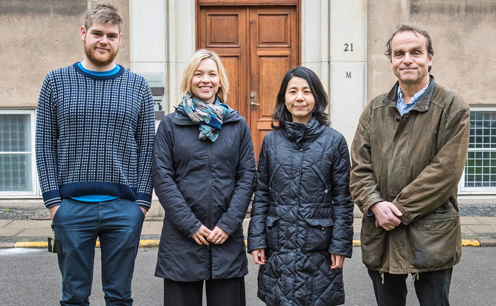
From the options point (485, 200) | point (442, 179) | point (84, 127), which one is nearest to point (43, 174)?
point (84, 127)

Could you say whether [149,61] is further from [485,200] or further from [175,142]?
[485,200]

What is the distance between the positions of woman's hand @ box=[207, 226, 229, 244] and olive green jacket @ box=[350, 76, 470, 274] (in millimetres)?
831

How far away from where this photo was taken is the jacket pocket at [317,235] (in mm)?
3090

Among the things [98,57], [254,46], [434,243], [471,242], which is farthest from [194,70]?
[254,46]

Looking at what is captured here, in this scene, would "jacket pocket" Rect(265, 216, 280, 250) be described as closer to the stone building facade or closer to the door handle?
the stone building facade

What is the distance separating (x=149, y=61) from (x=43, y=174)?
518cm

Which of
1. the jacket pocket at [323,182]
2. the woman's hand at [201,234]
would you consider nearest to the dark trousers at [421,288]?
the jacket pocket at [323,182]

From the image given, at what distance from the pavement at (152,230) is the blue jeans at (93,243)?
140 inches

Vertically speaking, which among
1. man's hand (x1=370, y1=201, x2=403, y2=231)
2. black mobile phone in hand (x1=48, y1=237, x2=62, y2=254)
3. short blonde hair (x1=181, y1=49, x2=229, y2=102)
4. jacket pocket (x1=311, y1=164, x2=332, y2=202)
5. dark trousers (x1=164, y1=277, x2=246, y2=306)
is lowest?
dark trousers (x1=164, y1=277, x2=246, y2=306)

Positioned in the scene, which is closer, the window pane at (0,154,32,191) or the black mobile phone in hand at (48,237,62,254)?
the black mobile phone in hand at (48,237,62,254)

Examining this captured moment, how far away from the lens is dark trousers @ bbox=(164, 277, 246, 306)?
10.4 ft

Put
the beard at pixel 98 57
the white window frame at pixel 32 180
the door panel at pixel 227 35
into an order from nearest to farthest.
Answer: the beard at pixel 98 57, the door panel at pixel 227 35, the white window frame at pixel 32 180

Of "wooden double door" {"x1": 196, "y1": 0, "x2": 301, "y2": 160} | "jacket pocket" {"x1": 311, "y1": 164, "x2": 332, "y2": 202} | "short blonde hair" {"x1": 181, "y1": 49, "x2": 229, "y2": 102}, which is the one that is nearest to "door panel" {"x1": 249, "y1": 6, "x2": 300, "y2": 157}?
"wooden double door" {"x1": 196, "y1": 0, "x2": 301, "y2": 160}

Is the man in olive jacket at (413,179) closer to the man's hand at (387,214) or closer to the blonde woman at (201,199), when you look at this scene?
the man's hand at (387,214)
